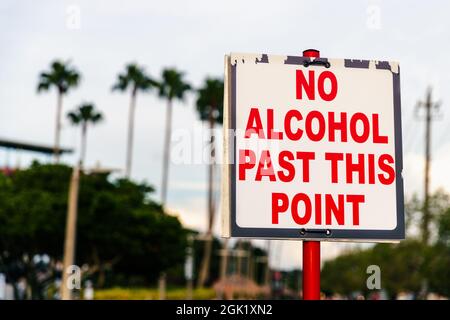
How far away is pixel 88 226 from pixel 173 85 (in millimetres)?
38300

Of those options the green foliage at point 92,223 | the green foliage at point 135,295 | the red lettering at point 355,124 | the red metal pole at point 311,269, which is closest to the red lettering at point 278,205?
the red metal pole at point 311,269

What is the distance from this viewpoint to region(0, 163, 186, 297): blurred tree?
58125 millimetres

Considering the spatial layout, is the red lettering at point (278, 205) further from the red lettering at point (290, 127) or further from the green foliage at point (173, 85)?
the green foliage at point (173, 85)

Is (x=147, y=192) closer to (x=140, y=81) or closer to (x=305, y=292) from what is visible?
(x=140, y=81)

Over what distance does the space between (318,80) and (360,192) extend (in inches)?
24.8

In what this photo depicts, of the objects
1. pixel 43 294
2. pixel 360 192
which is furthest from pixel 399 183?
pixel 43 294

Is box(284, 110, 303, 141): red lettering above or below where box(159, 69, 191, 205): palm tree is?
below

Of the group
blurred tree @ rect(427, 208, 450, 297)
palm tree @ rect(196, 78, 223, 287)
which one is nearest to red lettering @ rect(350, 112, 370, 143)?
blurred tree @ rect(427, 208, 450, 297)

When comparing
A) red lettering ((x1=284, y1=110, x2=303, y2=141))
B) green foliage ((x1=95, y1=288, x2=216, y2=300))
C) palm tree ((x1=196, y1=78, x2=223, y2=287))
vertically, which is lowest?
green foliage ((x1=95, y1=288, x2=216, y2=300))

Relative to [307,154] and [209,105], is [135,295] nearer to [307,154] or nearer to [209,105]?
[307,154]

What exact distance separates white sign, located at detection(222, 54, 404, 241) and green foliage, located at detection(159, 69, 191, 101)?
89.5 metres

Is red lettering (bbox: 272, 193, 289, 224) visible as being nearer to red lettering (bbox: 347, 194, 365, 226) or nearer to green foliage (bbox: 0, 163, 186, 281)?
red lettering (bbox: 347, 194, 365, 226)

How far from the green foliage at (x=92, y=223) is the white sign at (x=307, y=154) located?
2121 inches

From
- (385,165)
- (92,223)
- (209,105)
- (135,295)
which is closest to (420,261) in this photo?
(92,223)
